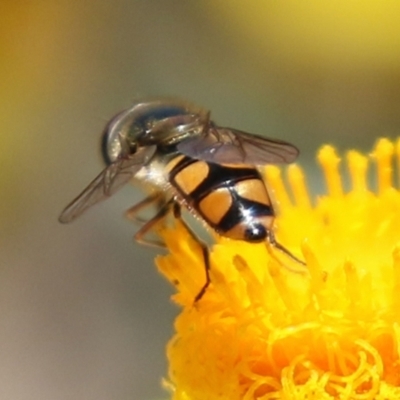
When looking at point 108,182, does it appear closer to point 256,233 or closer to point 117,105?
point 256,233

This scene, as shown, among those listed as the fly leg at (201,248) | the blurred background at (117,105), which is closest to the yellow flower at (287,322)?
the fly leg at (201,248)

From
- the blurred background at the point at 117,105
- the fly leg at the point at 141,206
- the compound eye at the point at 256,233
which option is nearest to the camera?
the compound eye at the point at 256,233

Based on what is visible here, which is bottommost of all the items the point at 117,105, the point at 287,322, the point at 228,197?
the point at 117,105

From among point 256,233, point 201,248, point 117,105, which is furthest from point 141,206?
point 117,105

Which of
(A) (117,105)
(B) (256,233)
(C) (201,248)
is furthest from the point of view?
(A) (117,105)

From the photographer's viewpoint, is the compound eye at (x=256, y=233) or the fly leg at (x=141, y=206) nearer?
the compound eye at (x=256, y=233)

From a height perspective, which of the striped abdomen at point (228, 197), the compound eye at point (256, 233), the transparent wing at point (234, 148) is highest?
the transparent wing at point (234, 148)

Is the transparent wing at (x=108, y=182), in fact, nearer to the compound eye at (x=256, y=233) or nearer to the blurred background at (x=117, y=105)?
the compound eye at (x=256, y=233)

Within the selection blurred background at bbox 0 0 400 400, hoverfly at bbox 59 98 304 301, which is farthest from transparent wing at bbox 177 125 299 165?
blurred background at bbox 0 0 400 400

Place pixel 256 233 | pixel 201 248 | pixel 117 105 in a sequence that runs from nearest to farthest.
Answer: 1. pixel 256 233
2. pixel 201 248
3. pixel 117 105
